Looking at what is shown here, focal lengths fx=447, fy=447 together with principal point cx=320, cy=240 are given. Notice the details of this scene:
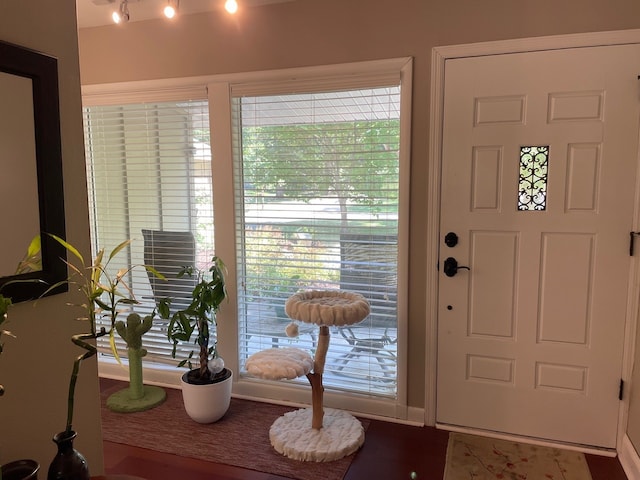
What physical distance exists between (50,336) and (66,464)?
0.49m

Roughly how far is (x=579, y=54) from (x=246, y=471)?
9.00ft

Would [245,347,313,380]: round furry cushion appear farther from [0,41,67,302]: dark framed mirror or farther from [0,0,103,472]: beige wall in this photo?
[0,41,67,302]: dark framed mirror

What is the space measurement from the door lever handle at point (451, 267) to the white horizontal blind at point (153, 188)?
1.62 m

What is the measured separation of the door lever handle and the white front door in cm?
1

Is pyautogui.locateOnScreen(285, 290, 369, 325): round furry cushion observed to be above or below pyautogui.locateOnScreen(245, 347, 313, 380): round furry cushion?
above

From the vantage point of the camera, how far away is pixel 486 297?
8.43 feet

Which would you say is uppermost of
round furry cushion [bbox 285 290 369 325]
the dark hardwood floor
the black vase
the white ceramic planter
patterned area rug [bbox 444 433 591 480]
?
round furry cushion [bbox 285 290 369 325]

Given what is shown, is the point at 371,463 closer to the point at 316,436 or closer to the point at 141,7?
the point at 316,436

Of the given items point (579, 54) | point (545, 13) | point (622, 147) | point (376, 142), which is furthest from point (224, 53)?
point (622, 147)

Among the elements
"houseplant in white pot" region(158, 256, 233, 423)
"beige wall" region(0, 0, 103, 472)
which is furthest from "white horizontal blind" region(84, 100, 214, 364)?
"beige wall" region(0, 0, 103, 472)

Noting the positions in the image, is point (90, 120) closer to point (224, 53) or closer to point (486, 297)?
point (224, 53)

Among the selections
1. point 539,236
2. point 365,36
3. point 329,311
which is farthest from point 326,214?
point 539,236

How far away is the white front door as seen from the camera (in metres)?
2.31

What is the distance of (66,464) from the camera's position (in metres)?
1.15
